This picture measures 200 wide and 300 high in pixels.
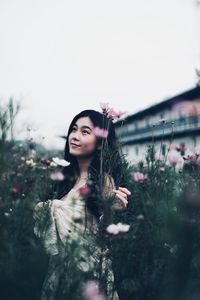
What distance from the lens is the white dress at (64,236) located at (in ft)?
4.01

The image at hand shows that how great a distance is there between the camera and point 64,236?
141 cm

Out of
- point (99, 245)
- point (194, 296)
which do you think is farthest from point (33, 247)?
point (194, 296)

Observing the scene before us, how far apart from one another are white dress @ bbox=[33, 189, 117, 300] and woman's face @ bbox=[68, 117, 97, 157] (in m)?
0.22

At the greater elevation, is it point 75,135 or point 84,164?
point 75,135

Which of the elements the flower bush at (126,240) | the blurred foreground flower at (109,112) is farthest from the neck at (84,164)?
the blurred foreground flower at (109,112)

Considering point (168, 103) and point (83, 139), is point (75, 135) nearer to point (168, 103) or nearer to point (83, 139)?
point (83, 139)

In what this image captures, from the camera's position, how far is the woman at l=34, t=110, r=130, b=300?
3.90ft

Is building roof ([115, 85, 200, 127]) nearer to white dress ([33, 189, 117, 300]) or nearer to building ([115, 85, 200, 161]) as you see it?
building ([115, 85, 200, 161])

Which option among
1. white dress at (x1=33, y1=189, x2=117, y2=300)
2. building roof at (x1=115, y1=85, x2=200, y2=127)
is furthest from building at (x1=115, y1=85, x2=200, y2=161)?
white dress at (x1=33, y1=189, x2=117, y2=300)

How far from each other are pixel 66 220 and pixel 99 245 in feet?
0.58

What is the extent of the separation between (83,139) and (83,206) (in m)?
0.36

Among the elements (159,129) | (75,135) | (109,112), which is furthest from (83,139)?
(159,129)

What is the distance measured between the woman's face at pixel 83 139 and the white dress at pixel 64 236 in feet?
0.72

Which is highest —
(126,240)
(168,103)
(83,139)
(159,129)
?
(168,103)
